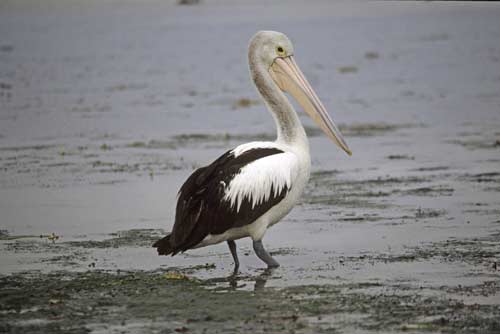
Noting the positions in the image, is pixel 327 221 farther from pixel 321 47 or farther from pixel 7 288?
pixel 321 47

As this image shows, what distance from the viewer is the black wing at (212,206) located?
7.33 meters

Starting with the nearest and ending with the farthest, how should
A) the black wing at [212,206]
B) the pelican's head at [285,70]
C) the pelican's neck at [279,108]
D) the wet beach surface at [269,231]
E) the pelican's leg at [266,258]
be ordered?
the wet beach surface at [269,231] → the black wing at [212,206] → the pelican's leg at [266,258] → the pelican's neck at [279,108] → the pelican's head at [285,70]

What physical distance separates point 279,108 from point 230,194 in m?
0.88

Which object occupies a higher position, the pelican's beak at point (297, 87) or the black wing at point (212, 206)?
the pelican's beak at point (297, 87)

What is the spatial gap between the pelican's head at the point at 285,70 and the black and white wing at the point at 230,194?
0.76m

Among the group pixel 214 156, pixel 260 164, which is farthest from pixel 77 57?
pixel 260 164

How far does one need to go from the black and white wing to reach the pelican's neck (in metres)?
0.28

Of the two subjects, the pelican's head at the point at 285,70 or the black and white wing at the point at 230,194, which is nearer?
the black and white wing at the point at 230,194

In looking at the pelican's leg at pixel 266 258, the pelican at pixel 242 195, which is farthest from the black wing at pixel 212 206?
the pelican's leg at pixel 266 258

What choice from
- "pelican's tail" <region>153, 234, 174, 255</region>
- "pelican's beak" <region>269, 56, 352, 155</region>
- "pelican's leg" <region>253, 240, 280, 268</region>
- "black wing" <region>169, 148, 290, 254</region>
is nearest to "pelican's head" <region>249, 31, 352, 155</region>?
"pelican's beak" <region>269, 56, 352, 155</region>

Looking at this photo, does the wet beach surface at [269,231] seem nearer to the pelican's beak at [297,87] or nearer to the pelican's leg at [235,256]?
the pelican's leg at [235,256]

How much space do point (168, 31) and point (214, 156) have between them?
125 ft

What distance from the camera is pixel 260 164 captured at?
24.7ft

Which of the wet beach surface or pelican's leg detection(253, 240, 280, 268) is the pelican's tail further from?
pelican's leg detection(253, 240, 280, 268)
